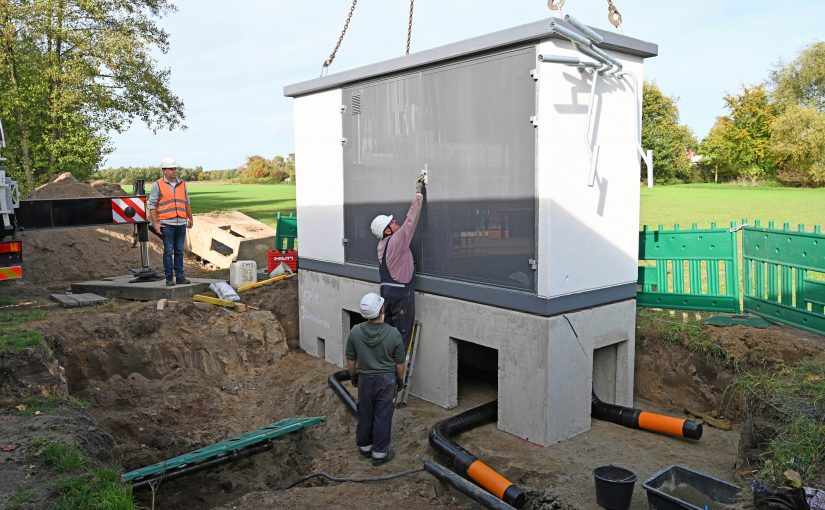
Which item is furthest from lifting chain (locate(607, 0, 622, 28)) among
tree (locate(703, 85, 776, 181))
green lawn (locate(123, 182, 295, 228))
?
tree (locate(703, 85, 776, 181))

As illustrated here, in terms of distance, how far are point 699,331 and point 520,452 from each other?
9.47ft

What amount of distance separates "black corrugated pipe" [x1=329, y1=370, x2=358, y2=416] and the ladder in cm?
57

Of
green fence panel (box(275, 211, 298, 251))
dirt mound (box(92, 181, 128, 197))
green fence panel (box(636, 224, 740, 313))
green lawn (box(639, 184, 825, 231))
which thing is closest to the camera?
green fence panel (box(636, 224, 740, 313))

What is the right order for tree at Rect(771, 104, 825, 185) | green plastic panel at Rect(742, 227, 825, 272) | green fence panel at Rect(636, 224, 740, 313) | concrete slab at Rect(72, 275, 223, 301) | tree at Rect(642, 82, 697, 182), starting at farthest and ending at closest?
tree at Rect(642, 82, 697, 182), tree at Rect(771, 104, 825, 185), concrete slab at Rect(72, 275, 223, 301), green fence panel at Rect(636, 224, 740, 313), green plastic panel at Rect(742, 227, 825, 272)

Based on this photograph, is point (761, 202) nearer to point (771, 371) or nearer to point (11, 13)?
point (771, 371)

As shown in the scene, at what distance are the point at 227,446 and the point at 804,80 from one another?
68.9 metres

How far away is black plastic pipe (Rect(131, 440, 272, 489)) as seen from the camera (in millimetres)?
6246

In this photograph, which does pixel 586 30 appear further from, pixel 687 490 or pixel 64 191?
pixel 64 191

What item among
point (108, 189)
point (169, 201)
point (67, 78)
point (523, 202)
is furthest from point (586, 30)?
point (67, 78)

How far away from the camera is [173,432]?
789 cm

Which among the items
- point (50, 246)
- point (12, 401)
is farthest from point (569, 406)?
point (50, 246)

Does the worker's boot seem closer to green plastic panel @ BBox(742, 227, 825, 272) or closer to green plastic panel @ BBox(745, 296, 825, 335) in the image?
green plastic panel @ BBox(745, 296, 825, 335)

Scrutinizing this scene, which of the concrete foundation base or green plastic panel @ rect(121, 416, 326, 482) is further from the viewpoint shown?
the concrete foundation base

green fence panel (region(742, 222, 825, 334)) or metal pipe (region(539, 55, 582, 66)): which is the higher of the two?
metal pipe (region(539, 55, 582, 66))
